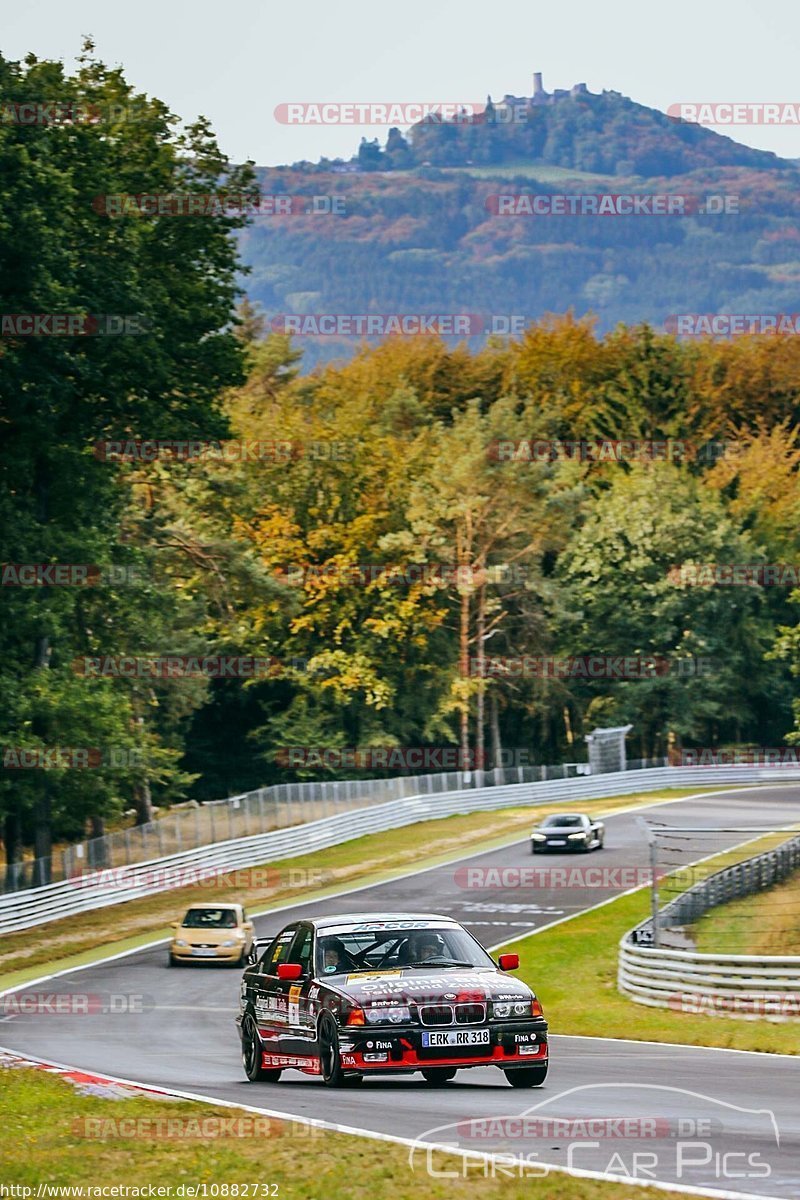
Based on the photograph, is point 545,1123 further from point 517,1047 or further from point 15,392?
point 15,392

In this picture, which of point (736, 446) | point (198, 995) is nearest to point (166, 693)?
point (198, 995)

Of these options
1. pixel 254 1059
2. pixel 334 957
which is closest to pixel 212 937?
pixel 254 1059

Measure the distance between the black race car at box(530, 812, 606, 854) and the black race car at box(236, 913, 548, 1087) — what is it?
120ft

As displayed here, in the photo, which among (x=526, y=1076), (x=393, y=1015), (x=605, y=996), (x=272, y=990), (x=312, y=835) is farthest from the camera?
(x=312, y=835)

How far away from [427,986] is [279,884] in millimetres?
36360

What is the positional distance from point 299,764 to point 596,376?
47.6m

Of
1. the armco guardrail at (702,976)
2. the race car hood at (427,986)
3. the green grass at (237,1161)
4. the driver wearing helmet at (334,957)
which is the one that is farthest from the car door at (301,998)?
the armco guardrail at (702,976)

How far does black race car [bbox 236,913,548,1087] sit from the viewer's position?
1491 cm

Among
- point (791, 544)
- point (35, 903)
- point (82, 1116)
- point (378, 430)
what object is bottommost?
point (35, 903)

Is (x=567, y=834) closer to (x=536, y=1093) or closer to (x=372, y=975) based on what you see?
(x=372, y=975)

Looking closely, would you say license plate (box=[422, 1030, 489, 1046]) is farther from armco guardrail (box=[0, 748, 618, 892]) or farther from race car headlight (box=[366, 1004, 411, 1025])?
armco guardrail (box=[0, 748, 618, 892])

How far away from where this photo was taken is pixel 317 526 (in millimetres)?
79688

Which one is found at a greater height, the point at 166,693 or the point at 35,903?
the point at 166,693

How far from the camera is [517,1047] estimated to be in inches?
593
